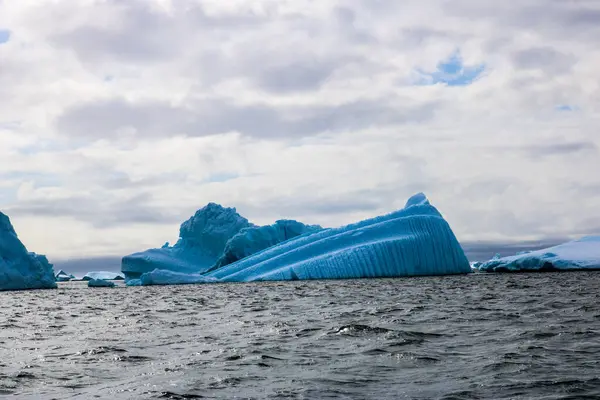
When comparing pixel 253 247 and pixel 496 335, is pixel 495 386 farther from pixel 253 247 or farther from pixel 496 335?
pixel 253 247

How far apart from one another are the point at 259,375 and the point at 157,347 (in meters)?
3.87

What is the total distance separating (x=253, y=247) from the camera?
51875 mm

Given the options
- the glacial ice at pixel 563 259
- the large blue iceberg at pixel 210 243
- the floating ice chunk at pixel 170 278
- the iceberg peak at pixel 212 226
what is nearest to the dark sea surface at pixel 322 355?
the floating ice chunk at pixel 170 278

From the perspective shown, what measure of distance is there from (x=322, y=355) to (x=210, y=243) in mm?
44310

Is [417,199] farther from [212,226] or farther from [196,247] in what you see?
[196,247]

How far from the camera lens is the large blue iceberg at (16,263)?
1682 inches

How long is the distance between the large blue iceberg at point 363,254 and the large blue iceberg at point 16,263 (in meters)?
6.48

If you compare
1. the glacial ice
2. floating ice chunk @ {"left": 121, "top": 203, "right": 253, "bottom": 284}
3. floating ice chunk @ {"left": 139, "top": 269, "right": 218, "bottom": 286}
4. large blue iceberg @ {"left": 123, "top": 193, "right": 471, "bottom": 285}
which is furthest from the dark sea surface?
floating ice chunk @ {"left": 121, "top": 203, "right": 253, "bottom": 284}

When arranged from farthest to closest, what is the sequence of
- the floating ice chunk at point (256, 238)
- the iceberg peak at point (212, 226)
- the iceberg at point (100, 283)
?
the iceberg at point (100, 283)
the iceberg peak at point (212, 226)
the floating ice chunk at point (256, 238)

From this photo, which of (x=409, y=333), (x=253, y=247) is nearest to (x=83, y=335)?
(x=409, y=333)

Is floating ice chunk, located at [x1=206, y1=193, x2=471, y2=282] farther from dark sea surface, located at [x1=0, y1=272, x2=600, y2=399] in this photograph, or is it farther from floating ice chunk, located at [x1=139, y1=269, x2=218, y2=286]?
dark sea surface, located at [x1=0, y1=272, x2=600, y2=399]

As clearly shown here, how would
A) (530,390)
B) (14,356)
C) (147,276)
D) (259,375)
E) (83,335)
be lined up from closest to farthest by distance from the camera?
(530,390) < (259,375) < (14,356) < (83,335) < (147,276)

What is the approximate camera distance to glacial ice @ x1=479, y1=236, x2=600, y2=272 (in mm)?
49688

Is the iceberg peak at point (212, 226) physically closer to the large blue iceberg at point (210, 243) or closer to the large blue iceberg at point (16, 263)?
the large blue iceberg at point (210, 243)
